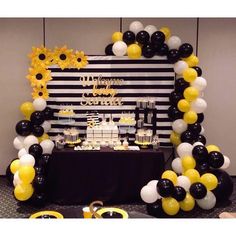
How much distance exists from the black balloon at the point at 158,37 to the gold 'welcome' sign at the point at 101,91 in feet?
2.87

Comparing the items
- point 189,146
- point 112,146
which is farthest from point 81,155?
point 189,146

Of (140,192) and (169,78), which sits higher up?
(169,78)

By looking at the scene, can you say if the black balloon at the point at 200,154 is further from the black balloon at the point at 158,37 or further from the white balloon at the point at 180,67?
the black balloon at the point at 158,37

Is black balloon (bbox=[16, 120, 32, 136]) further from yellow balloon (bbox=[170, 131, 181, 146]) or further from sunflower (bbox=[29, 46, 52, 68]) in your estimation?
yellow balloon (bbox=[170, 131, 181, 146])

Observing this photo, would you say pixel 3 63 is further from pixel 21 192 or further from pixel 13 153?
pixel 21 192

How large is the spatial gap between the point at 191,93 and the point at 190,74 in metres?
0.28

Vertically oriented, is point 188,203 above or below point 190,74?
below

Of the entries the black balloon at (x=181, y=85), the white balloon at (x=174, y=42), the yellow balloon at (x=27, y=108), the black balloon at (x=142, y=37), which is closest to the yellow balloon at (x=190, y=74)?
the black balloon at (x=181, y=85)

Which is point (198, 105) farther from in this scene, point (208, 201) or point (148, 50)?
point (208, 201)

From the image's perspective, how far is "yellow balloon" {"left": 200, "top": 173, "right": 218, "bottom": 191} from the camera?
5.10 m

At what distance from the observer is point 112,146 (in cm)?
570

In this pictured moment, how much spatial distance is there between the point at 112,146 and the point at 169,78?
153 cm

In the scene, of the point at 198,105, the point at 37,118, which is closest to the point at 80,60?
the point at 37,118

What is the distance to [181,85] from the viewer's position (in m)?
5.98
